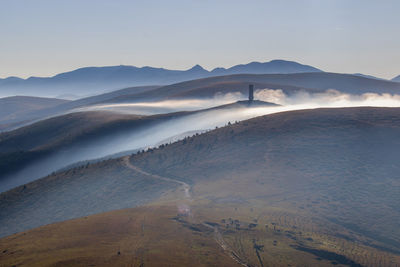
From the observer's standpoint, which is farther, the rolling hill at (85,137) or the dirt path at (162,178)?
the rolling hill at (85,137)

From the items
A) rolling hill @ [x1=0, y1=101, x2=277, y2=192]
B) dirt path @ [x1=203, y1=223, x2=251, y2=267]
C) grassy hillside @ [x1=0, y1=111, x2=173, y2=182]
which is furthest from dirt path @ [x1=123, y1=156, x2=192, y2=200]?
grassy hillside @ [x1=0, y1=111, x2=173, y2=182]

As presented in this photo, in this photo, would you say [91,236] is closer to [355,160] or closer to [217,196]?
[217,196]

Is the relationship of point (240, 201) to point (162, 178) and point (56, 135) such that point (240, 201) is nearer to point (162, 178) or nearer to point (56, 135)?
point (162, 178)

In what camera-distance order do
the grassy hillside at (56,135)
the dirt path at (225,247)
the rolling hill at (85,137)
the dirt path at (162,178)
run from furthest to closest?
the grassy hillside at (56,135)
the rolling hill at (85,137)
the dirt path at (162,178)
the dirt path at (225,247)

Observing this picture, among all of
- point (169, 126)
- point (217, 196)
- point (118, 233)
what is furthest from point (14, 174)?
point (118, 233)

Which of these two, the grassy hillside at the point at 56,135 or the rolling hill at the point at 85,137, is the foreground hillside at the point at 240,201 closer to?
the rolling hill at the point at 85,137

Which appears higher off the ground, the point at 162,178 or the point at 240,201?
the point at 240,201

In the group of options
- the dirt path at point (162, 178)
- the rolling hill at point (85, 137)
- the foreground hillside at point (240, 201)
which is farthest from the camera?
the rolling hill at point (85, 137)

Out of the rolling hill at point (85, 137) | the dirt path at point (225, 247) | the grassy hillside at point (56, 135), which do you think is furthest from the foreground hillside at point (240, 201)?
the grassy hillside at point (56, 135)

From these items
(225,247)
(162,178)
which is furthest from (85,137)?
(225,247)
